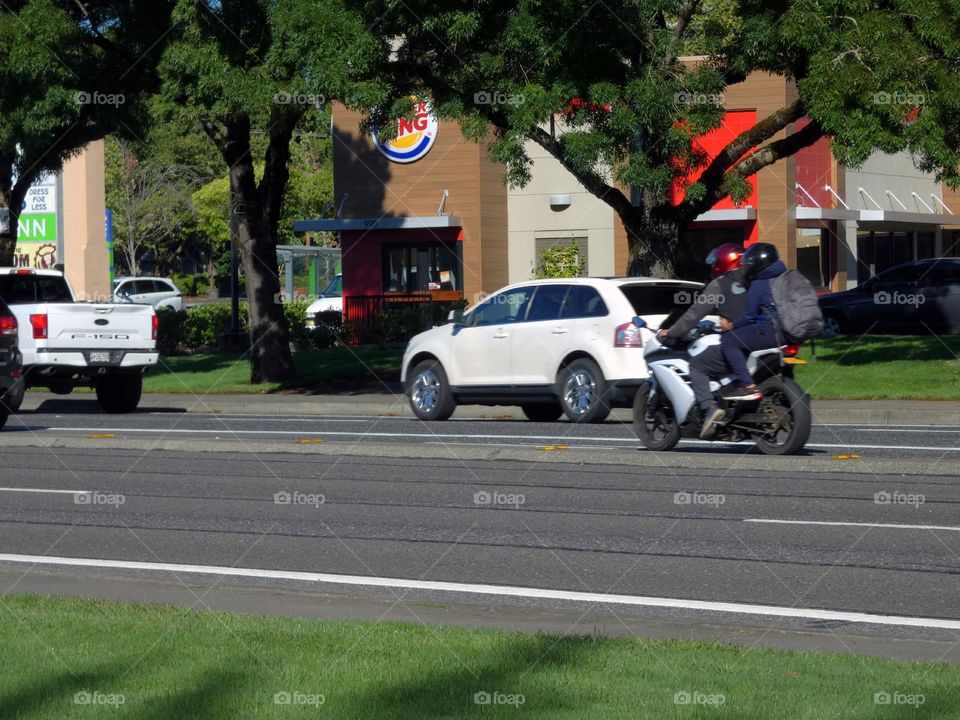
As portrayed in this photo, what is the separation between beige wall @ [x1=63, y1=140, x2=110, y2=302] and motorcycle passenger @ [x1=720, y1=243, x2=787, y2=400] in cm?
4446

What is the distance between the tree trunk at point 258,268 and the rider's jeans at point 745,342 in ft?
44.7

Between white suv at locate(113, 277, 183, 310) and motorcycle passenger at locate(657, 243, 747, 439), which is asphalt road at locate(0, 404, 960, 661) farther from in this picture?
white suv at locate(113, 277, 183, 310)

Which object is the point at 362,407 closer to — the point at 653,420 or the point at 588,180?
the point at 588,180

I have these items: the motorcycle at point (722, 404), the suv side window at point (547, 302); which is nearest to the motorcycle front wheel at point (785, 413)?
the motorcycle at point (722, 404)

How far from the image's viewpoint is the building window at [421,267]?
39.5 m

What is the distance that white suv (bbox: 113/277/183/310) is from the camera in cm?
5872

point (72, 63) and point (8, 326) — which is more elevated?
point (72, 63)

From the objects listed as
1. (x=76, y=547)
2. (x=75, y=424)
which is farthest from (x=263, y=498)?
(x=75, y=424)

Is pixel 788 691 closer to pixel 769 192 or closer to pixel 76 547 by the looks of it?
pixel 76 547

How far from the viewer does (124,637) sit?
6395 millimetres

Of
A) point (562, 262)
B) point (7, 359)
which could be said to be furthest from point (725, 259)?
point (562, 262)

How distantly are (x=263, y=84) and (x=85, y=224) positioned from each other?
36.1 metres

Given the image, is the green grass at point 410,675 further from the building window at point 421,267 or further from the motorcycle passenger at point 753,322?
the building window at point 421,267

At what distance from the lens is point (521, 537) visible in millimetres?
9602
